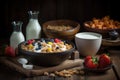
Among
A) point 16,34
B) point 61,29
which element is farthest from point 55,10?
point 16,34

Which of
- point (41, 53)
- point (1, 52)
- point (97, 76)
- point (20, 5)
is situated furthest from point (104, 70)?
point (20, 5)

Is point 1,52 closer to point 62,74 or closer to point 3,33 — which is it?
point 3,33

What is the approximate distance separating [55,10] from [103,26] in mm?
397

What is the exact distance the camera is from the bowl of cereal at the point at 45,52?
6.25ft

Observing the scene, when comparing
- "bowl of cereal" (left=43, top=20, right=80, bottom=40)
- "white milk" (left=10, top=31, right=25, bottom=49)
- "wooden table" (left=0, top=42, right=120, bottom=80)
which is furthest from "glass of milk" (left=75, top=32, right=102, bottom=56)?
"white milk" (left=10, top=31, right=25, bottom=49)

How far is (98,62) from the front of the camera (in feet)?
6.36

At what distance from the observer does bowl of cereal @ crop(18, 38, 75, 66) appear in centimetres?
191

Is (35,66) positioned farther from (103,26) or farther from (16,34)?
(103,26)

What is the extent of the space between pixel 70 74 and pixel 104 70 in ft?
0.61

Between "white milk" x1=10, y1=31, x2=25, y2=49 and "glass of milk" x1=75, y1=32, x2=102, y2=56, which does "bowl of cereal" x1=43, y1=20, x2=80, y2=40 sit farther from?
"white milk" x1=10, y1=31, x2=25, y2=49

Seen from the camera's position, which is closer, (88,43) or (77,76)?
(77,76)

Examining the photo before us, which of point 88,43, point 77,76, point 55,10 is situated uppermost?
point 55,10

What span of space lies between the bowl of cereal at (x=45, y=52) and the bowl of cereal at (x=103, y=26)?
1.00 ft

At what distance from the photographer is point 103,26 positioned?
233cm
